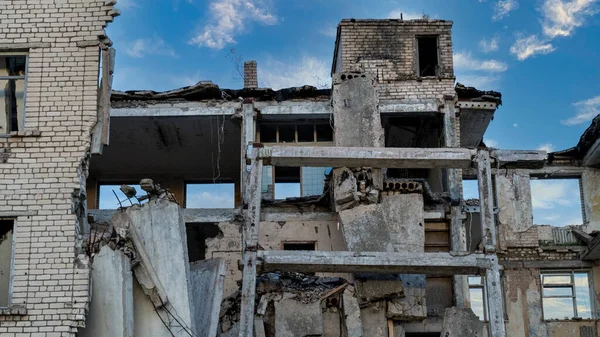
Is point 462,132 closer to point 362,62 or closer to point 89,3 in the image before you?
point 362,62

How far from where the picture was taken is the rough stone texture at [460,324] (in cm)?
1769

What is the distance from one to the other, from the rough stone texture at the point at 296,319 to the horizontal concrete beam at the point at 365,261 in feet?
2.66

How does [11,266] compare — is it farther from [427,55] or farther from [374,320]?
[427,55]

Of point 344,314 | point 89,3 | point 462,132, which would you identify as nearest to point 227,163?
point 462,132

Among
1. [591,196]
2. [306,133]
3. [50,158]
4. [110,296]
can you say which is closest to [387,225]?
[306,133]

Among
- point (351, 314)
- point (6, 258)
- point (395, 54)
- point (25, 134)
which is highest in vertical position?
point (395, 54)

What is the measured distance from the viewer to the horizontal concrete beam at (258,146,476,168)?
54.9ft

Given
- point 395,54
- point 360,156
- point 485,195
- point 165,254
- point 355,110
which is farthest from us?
point 395,54

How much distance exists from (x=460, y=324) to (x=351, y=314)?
235cm

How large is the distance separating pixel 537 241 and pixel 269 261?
11.2 m

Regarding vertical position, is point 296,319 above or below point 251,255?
below

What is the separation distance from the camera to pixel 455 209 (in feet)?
65.5

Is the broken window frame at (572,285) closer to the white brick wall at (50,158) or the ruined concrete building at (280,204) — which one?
the ruined concrete building at (280,204)

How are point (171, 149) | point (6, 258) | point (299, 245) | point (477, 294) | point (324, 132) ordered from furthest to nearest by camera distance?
point (477, 294), point (171, 149), point (324, 132), point (299, 245), point (6, 258)
